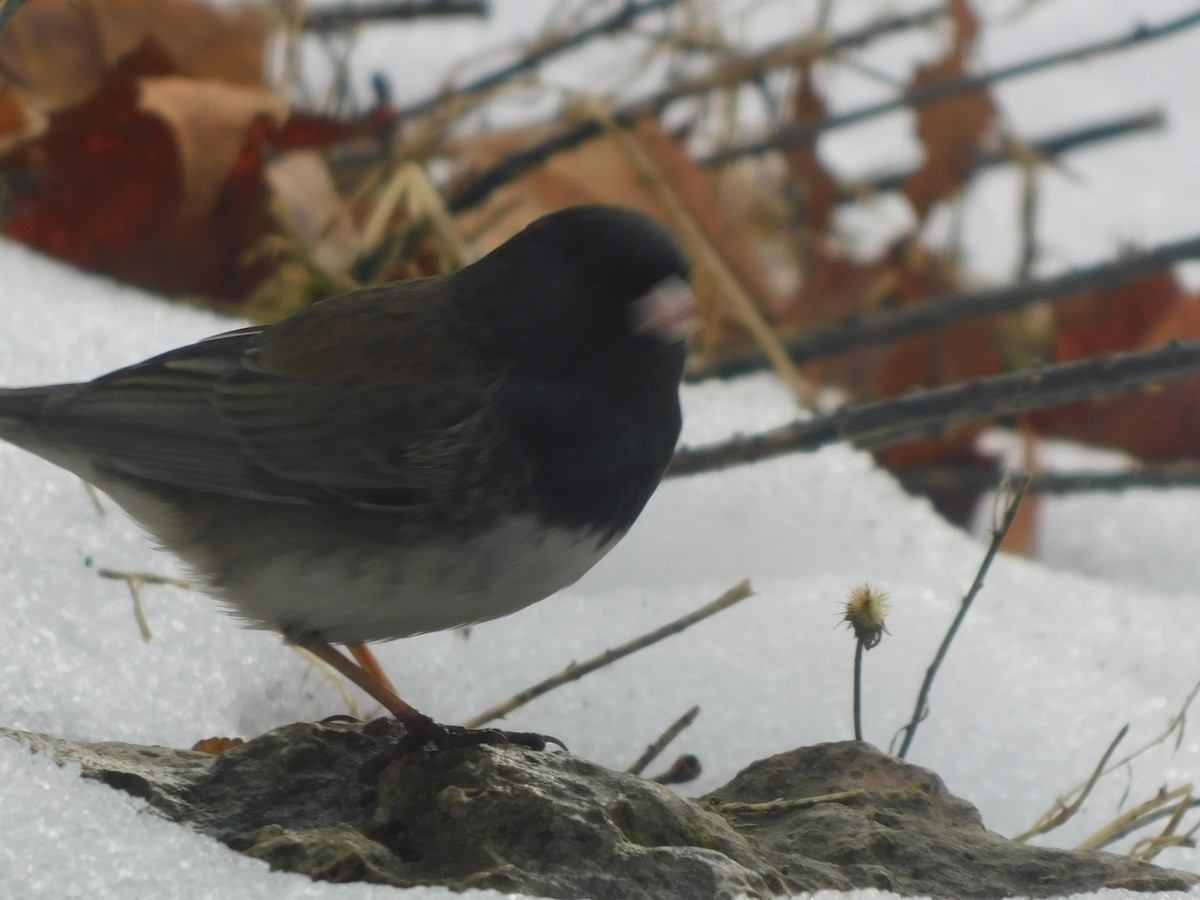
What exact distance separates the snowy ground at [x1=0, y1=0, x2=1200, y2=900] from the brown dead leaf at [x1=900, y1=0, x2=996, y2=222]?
136 cm

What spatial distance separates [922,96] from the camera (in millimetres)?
4500

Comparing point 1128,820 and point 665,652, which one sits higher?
point 665,652

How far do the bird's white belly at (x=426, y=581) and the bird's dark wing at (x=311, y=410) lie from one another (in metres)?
0.10

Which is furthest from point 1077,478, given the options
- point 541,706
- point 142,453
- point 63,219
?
point 63,219

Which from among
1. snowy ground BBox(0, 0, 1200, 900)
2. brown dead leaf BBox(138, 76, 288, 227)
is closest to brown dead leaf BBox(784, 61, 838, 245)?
snowy ground BBox(0, 0, 1200, 900)

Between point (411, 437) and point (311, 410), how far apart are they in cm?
22

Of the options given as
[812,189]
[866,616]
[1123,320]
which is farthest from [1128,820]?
[812,189]

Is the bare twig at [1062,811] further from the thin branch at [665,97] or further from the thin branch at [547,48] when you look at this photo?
the thin branch at [547,48]

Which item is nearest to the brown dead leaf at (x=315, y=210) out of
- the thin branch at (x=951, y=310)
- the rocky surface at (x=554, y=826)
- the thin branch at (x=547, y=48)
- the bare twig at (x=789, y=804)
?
the thin branch at (x=547, y=48)

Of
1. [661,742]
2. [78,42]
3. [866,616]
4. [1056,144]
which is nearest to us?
[866,616]

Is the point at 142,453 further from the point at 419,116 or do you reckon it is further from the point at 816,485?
the point at 419,116

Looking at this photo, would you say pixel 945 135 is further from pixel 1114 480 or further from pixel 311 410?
pixel 311 410

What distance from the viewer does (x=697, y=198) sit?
4215 millimetres

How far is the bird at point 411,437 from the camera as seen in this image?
2168mm
